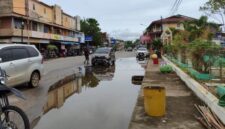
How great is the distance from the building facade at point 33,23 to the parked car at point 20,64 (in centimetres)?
3547

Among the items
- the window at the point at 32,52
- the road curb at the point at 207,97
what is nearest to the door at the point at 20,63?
the window at the point at 32,52

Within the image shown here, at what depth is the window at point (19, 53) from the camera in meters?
13.2

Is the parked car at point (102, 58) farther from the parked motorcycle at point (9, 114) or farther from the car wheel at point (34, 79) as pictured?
the parked motorcycle at point (9, 114)

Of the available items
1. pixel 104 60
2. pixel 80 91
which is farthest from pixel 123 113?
pixel 104 60

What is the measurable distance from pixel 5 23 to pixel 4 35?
7.10 ft

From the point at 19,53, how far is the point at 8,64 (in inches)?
43.1

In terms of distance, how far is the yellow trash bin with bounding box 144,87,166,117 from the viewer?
7.95m

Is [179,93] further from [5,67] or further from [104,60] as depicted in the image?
[104,60]

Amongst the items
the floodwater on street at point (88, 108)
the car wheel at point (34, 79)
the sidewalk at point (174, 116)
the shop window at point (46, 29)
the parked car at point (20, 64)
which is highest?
the shop window at point (46, 29)

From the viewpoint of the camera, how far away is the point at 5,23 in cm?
4991

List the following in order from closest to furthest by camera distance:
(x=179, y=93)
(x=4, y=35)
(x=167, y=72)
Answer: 1. (x=179, y=93)
2. (x=167, y=72)
3. (x=4, y=35)

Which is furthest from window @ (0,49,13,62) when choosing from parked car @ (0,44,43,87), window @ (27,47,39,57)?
window @ (27,47,39,57)

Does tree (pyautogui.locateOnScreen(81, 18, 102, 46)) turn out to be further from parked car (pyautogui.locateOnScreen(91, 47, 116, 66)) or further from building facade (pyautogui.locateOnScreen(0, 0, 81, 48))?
parked car (pyautogui.locateOnScreen(91, 47, 116, 66))

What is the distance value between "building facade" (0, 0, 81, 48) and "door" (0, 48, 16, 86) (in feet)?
121
